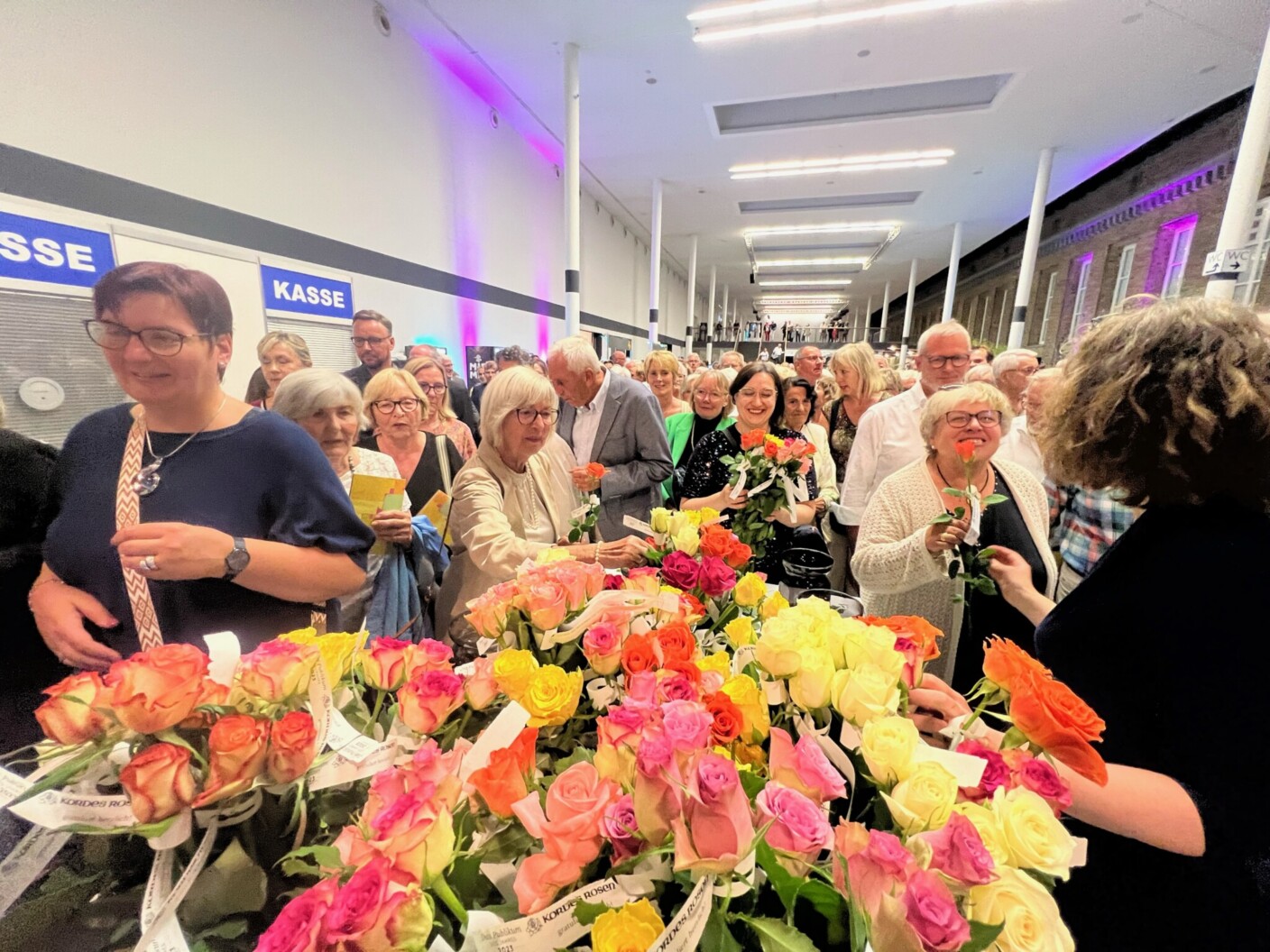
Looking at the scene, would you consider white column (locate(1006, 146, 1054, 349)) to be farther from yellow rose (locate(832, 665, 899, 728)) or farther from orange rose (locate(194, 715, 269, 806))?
orange rose (locate(194, 715, 269, 806))

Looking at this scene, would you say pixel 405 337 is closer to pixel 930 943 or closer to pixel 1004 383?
pixel 1004 383

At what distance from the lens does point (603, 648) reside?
69 centimetres

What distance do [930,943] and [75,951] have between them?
764 mm

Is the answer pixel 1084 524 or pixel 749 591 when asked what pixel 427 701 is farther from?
pixel 1084 524

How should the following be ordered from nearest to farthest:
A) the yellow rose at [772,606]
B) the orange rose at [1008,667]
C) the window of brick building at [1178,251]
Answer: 1. the orange rose at [1008,667]
2. the yellow rose at [772,606]
3. the window of brick building at [1178,251]

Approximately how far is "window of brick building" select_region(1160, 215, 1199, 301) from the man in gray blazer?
9.46 m

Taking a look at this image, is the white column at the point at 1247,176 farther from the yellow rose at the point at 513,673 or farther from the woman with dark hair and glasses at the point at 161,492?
the woman with dark hair and glasses at the point at 161,492

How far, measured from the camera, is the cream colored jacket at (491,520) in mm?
1473

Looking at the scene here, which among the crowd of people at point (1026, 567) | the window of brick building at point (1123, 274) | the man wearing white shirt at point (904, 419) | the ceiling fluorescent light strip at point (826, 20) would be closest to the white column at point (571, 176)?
the ceiling fluorescent light strip at point (826, 20)

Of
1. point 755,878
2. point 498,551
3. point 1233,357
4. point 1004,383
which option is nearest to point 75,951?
point 755,878

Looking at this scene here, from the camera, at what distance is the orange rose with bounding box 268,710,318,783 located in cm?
52

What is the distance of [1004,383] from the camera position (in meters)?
3.16

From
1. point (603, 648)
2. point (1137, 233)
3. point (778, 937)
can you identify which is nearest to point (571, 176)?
point (603, 648)

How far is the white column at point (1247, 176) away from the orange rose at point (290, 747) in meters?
6.10
